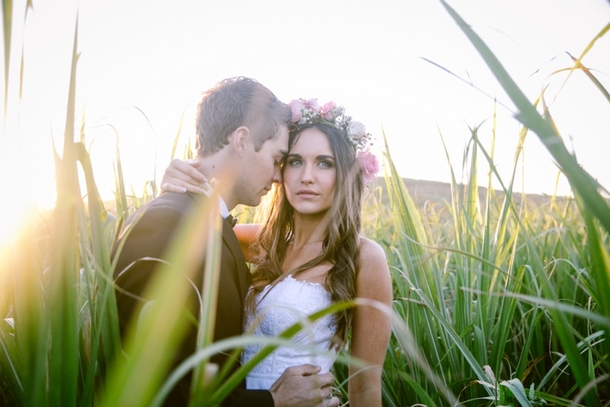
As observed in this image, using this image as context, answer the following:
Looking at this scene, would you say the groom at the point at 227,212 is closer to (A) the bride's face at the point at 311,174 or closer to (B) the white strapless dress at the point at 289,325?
(A) the bride's face at the point at 311,174

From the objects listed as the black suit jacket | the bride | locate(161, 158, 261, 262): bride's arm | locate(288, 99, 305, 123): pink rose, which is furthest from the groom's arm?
locate(288, 99, 305, 123): pink rose

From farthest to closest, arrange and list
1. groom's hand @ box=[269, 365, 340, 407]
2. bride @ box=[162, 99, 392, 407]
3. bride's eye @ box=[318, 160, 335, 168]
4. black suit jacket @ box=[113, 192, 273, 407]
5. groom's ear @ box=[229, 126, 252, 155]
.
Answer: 1. bride's eye @ box=[318, 160, 335, 168]
2. groom's ear @ box=[229, 126, 252, 155]
3. bride @ box=[162, 99, 392, 407]
4. groom's hand @ box=[269, 365, 340, 407]
5. black suit jacket @ box=[113, 192, 273, 407]

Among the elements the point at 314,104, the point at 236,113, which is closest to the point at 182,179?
the point at 236,113

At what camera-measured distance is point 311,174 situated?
10.3 feet

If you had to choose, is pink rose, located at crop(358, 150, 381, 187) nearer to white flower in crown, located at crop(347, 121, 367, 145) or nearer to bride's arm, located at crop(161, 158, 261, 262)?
white flower in crown, located at crop(347, 121, 367, 145)

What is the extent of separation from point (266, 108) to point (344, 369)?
1756 millimetres

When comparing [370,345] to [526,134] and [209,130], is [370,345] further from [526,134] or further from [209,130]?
[209,130]

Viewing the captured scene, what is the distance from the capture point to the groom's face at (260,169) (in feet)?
10.2

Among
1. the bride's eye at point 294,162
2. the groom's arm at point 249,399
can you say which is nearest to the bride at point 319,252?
the bride's eye at point 294,162

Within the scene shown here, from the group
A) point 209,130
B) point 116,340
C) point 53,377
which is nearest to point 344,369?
point 209,130

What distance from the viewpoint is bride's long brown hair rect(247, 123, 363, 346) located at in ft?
9.36

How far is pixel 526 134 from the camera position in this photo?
2393 mm

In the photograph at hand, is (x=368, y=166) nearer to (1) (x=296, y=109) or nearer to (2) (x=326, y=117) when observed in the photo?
(2) (x=326, y=117)

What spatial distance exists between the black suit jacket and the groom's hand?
79mm
